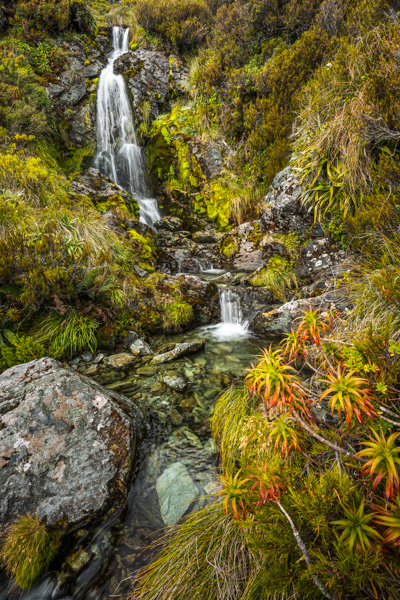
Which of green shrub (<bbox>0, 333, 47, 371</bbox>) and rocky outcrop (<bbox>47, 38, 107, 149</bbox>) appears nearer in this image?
green shrub (<bbox>0, 333, 47, 371</bbox>)

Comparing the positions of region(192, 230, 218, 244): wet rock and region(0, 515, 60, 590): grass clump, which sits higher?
region(0, 515, 60, 590): grass clump

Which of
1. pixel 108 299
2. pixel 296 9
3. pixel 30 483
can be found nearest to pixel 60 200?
pixel 108 299

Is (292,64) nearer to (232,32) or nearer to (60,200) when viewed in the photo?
(232,32)

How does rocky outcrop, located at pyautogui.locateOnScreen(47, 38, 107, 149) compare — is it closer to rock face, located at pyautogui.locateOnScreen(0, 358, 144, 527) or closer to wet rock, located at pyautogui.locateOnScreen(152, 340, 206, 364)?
wet rock, located at pyautogui.locateOnScreen(152, 340, 206, 364)

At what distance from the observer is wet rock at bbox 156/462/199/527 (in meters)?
2.01

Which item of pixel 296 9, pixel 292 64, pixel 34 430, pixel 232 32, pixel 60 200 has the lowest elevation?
pixel 34 430

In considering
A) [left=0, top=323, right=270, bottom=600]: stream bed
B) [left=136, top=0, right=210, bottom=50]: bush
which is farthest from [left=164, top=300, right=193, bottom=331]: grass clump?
[left=136, top=0, right=210, bottom=50]: bush

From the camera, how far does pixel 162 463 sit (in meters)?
2.41

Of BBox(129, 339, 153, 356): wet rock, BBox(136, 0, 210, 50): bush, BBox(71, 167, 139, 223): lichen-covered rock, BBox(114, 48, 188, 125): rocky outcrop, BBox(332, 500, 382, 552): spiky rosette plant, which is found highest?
BBox(136, 0, 210, 50): bush

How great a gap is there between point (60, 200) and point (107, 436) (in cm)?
559

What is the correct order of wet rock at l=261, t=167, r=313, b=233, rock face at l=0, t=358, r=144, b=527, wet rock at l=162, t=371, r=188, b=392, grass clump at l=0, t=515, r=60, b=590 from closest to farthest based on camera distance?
1. grass clump at l=0, t=515, r=60, b=590
2. rock face at l=0, t=358, r=144, b=527
3. wet rock at l=162, t=371, r=188, b=392
4. wet rock at l=261, t=167, r=313, b=233

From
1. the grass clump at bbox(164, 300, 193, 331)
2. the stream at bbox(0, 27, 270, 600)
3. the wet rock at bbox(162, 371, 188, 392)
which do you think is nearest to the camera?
the stream at bbox(0, 27, 270, 600)

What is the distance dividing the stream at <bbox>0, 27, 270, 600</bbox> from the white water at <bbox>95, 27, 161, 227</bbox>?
21.6ft

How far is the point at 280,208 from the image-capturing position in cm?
617
